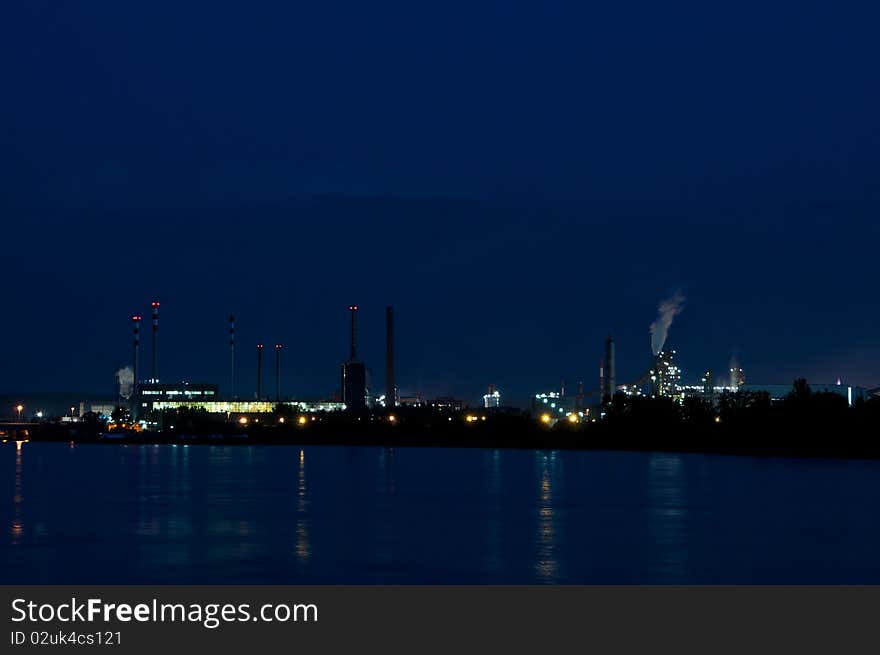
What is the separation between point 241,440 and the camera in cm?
12006

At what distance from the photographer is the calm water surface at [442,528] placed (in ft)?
76.6

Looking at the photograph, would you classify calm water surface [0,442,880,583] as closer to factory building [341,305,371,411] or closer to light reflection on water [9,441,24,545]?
light reflection on water [9,441,24,545]

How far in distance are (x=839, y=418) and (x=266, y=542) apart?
63.0 m

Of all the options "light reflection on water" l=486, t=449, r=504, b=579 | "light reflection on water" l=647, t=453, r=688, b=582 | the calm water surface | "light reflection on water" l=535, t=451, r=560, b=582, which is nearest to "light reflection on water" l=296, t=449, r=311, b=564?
the calm water surface

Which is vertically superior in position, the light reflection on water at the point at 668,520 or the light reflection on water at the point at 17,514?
the light reflection on water at the point at 17,514

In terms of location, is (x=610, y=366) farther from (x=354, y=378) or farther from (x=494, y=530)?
(x=494, y=530)

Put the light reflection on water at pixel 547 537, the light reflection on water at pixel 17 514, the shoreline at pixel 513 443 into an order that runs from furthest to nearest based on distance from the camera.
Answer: the shoreline at pixel 513 443 → the light reflection on water at pixel 17 514 → the light reflection on water at pixel 547 537

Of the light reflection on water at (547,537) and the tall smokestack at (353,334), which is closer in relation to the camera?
the light reflection on water at (547,537)

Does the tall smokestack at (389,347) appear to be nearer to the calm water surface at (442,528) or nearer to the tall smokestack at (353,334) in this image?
the tall smokestack at (353,334)

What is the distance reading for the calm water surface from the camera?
23359mm

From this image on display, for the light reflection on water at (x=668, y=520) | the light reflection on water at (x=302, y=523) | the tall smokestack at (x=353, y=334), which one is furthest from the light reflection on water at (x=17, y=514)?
the tall smokestack at (x=353, y=334)

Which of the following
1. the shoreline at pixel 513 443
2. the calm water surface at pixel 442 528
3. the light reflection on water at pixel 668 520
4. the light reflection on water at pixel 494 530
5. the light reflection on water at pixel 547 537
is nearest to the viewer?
the light reflection on water at pixel 547 537
